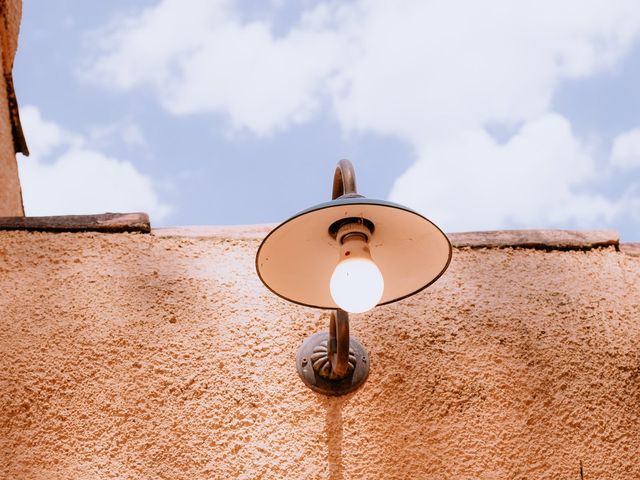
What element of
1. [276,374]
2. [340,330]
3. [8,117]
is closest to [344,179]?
[340,330]

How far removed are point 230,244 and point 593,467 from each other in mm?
1269

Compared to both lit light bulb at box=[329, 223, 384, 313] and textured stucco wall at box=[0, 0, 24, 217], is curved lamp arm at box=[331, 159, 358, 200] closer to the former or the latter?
lit light bulb at box=[329, 223, 384, 313]

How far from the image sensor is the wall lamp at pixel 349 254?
131 centimetres

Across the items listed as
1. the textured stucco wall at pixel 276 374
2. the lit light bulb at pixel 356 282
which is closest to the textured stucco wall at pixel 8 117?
the textured stucco wall at pixel 276 374

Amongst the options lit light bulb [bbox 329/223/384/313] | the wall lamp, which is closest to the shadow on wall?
the wall lamp

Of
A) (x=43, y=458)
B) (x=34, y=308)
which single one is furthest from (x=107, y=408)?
(x=34, y=308)

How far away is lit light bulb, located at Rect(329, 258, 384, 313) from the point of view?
4.26ft

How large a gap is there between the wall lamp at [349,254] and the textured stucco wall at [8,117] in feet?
9.71

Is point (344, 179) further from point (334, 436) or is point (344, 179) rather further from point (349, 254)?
point (334, 436)

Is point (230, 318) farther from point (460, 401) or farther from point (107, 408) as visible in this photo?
point (460, 401)

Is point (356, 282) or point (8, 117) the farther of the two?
point (8, 117)

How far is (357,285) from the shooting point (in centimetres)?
130

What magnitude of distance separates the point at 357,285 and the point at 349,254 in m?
0.07

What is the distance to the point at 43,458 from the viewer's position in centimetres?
154
